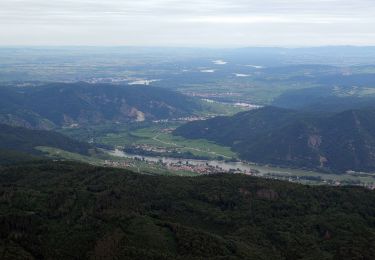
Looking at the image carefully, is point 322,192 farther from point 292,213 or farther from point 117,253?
point 117,253

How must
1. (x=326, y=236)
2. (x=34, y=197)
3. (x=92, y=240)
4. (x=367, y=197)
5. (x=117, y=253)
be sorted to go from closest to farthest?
(x=117, y=253) → (x=92, y=240) → (x=326, y=236) → (x=34, y=197) → (x=367, y=197)

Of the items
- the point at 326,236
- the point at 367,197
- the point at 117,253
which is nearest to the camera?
the point at 117,253

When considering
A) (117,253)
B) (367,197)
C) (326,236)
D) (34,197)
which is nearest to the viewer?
(117,253)

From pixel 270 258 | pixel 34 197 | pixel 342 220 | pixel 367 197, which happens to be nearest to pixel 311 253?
pixel 270 258

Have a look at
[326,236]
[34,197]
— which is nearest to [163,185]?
[34,197]

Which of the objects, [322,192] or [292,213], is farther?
[322,192]

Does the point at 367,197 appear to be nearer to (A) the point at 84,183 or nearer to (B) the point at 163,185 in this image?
(B) the point at 163,185
